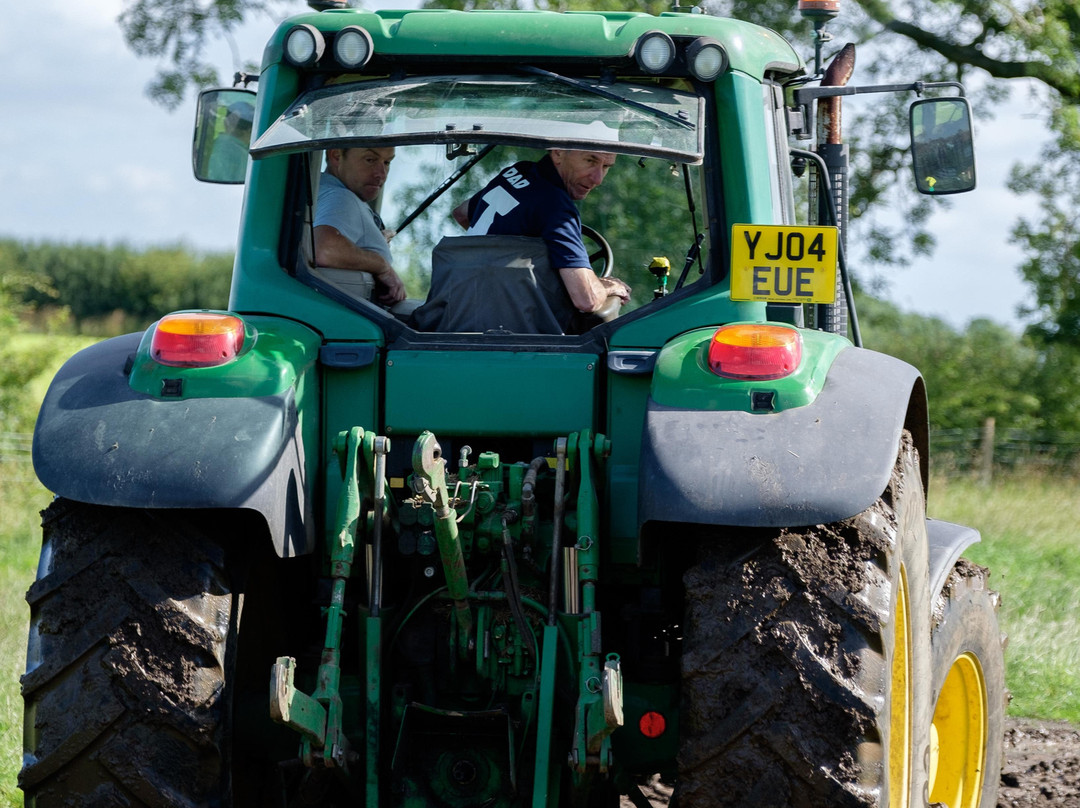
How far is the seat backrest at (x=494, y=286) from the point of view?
3924 millimetres

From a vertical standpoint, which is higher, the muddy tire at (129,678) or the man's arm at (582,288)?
the man's arm at (582,288)

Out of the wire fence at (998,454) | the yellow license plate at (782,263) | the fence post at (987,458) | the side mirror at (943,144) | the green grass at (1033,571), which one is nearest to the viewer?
the yellow license plate at (782,263)

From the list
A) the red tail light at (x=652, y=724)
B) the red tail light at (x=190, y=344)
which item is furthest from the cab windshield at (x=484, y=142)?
the red tail light at (x=652, y=724)

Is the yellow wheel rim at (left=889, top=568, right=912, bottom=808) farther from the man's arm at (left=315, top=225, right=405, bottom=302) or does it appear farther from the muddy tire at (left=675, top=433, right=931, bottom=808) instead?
the man's arm at (left=315, top=225, right=405, bottom=302)

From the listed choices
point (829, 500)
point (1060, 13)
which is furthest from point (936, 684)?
point (1060, 13)

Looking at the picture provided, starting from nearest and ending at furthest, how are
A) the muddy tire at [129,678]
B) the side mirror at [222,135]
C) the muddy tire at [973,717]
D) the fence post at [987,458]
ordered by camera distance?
the muddy tire at [129,678] < the muddy tire at [973,717] < the side mirror at [222,135] < the fence post at [987,458]

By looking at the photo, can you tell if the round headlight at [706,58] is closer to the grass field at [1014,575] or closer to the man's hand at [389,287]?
the man's hand at [389,287]

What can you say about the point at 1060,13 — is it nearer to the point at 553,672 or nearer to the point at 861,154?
the point at 861,154

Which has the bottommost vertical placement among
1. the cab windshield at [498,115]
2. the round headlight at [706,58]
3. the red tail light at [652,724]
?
the red tail light at [652,724]

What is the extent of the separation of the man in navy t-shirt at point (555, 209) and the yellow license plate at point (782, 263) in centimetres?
47

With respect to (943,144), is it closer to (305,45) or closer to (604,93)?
(604,93)

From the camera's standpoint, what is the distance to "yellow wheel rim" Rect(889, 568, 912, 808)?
11.1ft

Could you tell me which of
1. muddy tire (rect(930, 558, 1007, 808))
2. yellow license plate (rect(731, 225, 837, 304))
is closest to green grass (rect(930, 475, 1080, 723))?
muddy tire (rect(930, 558, 1007, 808))

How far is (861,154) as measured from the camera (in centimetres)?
1762
